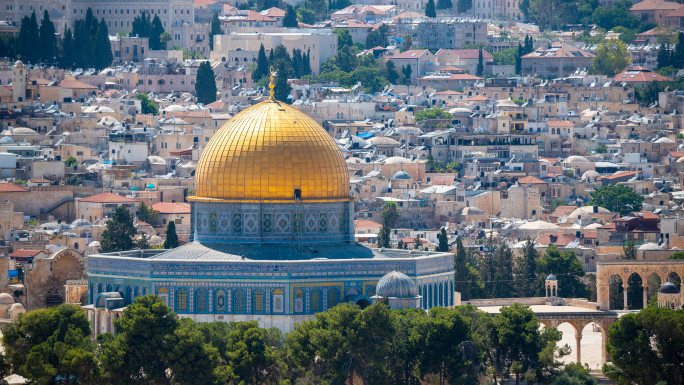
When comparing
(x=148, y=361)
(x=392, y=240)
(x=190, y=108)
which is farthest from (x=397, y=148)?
(x=148, y=361)

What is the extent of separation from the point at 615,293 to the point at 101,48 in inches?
2586

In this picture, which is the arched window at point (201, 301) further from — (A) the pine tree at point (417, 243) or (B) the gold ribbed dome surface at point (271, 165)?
(A) the pine tree at point (417, 243)

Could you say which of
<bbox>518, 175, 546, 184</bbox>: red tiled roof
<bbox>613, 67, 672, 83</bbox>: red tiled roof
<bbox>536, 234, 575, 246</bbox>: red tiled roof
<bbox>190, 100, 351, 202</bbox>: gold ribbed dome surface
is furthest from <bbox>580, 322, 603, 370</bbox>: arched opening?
<bbox>613, 67, 672, 83</bbox>: red tiled roof

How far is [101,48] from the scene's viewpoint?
138 m

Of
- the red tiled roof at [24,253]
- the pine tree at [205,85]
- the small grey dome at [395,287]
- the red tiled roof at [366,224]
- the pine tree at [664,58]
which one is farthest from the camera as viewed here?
the pine tree at [664,58]

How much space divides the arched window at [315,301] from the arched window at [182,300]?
328 centimetres

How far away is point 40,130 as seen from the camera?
385ft

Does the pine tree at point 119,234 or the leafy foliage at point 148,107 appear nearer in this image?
the pine tree at point 119,234

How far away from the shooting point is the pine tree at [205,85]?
431 ft

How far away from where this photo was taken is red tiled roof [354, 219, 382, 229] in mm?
92706

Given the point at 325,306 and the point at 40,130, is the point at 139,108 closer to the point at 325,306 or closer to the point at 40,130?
the point at 40,130

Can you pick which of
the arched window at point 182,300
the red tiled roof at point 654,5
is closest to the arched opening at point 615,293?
the arched window at point 182,300

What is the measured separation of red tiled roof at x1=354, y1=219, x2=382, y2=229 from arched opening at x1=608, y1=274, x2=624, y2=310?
15786 millimetres

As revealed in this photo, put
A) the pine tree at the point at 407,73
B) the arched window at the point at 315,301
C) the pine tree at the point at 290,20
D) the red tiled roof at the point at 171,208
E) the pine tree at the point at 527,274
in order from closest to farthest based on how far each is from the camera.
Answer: the arched window at the point at 315,301 < the pine tree at the point at 527,274 < the red tiled roof at the point at 171,208 < the pine tree at the point at 407,73 < the pine tree at the point at 290,20
